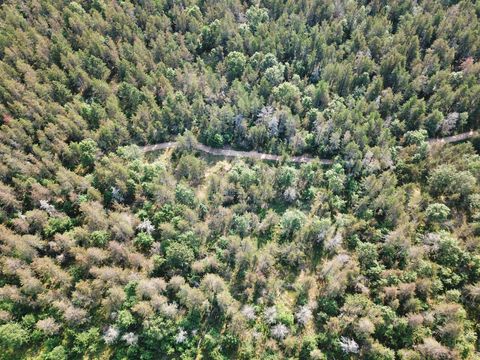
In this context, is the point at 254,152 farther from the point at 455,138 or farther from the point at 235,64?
the point at 455,138

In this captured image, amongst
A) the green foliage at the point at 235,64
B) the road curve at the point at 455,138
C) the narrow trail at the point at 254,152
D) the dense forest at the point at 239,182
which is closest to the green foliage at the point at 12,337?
the dense forest at the point at 239,182

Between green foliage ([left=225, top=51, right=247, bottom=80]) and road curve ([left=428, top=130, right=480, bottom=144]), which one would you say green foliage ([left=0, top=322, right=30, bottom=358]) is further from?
road curve ([left=428, top=130, right=480, bottom=144])

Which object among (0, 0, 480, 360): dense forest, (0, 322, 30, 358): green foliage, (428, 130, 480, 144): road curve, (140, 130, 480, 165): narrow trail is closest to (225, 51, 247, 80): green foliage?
(0, 0, 480, 360): dense forest

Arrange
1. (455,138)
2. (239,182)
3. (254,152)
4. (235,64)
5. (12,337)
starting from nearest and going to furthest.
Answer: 1. (12,337)
2. (239,182)
3. (455,138)
4. (254,152)
5. (235,64)

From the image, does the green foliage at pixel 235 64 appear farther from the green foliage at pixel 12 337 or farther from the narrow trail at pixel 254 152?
the green foliage at pixel 12 337

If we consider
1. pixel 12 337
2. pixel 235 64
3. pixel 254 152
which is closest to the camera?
pixel 12 337

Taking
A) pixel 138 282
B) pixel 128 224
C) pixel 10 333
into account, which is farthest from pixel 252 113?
pixel 10 333

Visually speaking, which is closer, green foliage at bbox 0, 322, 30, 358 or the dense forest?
green foliage at bbox 0, 322, 30, 358

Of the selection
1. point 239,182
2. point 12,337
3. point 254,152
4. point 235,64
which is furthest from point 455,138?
point 12,337
